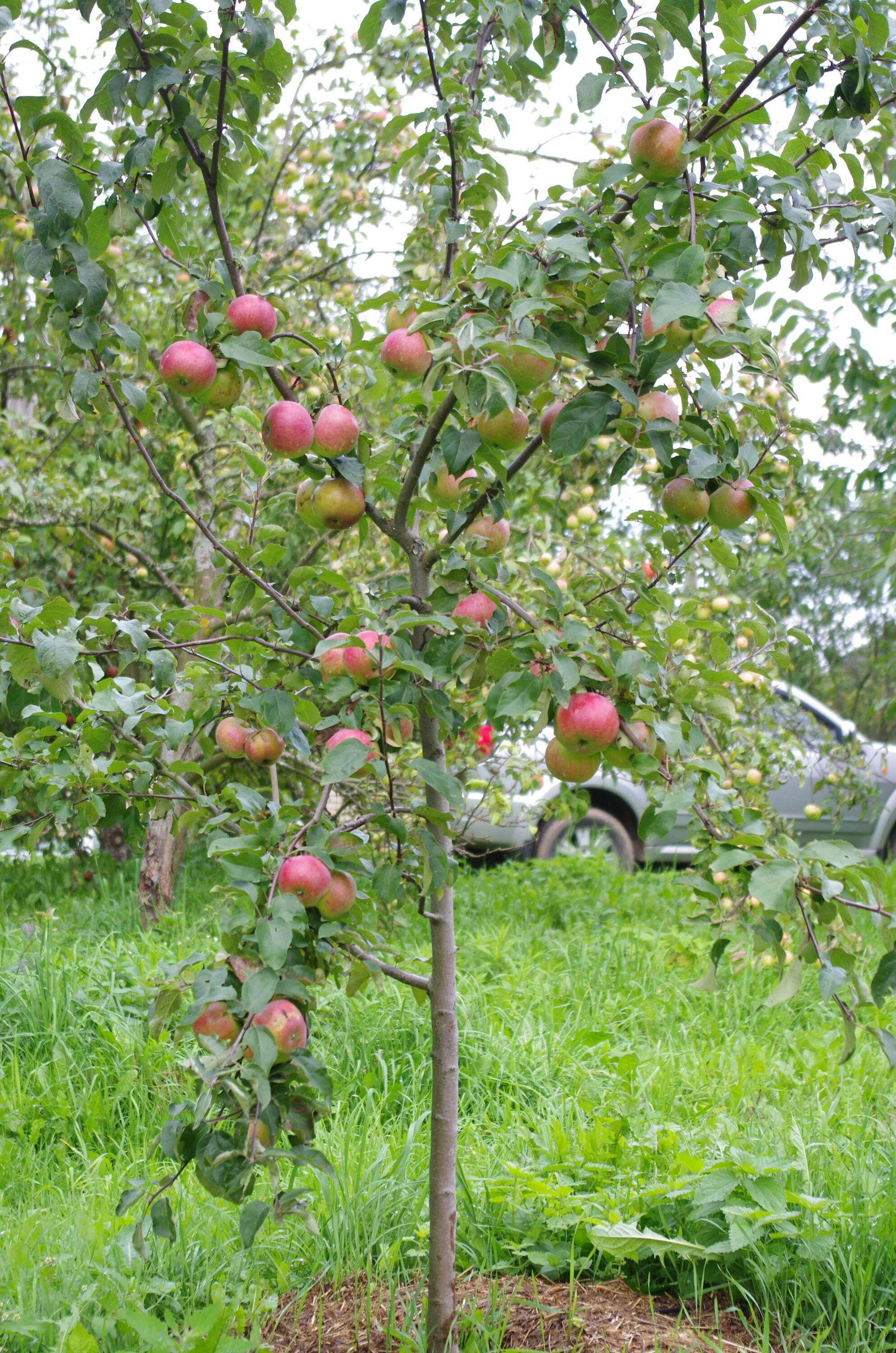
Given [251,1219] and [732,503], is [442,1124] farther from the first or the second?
[732,503]

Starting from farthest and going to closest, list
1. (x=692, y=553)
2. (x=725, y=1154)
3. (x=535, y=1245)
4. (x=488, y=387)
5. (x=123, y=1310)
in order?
(x=692, y=553)
(x=725, y=1154)
(x=535, y=1245)
(x=123, y=1310)
(x=488, y=387)

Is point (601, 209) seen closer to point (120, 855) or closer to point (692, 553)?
point (692, 553)

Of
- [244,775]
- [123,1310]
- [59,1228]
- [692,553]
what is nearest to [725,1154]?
[123,1310]

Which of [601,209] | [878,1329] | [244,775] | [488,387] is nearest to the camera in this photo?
[488,387]

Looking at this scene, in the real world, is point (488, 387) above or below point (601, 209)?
below

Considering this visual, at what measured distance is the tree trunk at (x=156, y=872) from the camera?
420 cm

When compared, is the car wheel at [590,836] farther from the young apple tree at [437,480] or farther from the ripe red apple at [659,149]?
the ripe red apple at [659,149]

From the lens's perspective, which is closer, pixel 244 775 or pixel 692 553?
pixel 692 553

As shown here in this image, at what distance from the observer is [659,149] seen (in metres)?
1.21


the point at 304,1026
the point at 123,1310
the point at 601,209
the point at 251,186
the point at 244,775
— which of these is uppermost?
the point at 251,186

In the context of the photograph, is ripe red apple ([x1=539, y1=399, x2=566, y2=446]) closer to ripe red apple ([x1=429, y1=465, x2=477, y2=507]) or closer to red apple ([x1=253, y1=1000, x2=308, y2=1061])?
ripe red apple ([x1=429, y1=465, x2=477, y2=507])

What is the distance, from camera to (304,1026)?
1198mm

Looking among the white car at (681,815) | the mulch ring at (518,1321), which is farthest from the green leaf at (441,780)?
the white car at (681,815)

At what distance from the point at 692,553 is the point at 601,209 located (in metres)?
1.73
